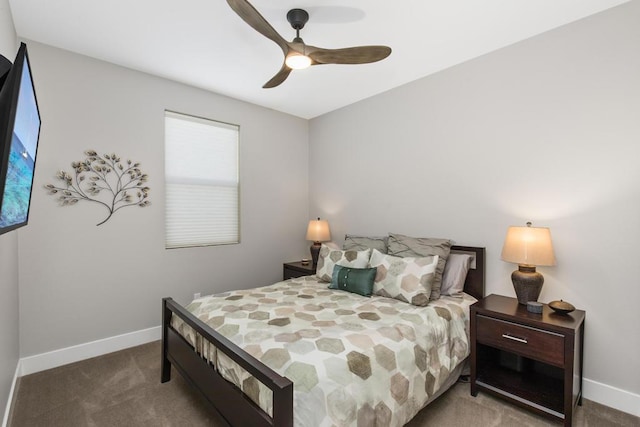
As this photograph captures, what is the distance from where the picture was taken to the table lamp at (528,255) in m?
2.20

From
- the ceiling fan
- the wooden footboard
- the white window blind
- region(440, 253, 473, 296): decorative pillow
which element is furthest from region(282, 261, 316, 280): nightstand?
the ceiling fan

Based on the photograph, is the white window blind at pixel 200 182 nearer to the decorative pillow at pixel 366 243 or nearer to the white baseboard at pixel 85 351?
the white baseboard at pixel 85 351

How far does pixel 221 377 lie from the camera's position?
175 centimetres

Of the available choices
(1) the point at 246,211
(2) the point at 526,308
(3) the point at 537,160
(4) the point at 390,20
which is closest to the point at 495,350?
(2) the point at 526,308

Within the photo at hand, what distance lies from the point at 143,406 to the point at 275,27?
2871 mm

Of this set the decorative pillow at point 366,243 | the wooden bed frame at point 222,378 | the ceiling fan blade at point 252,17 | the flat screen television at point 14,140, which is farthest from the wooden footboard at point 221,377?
the decorative pillow at point 366,243

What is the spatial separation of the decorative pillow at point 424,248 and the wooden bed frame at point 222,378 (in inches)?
10.3

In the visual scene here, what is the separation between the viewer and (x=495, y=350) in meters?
2.56

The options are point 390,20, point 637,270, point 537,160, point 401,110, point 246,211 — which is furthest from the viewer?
point 246,211

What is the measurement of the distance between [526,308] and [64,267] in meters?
3.73

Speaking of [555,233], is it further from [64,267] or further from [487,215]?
[64,267]

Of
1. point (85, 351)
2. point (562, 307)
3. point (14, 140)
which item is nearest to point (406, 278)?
point (562, 307)

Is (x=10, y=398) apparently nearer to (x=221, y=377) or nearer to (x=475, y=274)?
(x=221, y=377)

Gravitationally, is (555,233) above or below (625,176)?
below
